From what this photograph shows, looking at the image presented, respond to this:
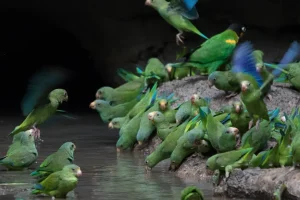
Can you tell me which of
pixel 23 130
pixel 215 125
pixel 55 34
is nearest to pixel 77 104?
pixel 55 34

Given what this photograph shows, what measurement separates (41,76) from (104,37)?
15.9ft

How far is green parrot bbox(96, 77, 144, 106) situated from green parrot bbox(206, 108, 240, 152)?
101 inches

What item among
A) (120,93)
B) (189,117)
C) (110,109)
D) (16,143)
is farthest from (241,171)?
(120,93)

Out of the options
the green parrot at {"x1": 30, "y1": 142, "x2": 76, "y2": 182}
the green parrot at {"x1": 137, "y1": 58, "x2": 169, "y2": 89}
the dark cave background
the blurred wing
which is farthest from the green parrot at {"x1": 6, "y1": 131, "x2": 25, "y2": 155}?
the dark cave background

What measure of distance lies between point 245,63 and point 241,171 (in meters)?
2.28

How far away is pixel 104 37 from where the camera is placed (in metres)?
12.8

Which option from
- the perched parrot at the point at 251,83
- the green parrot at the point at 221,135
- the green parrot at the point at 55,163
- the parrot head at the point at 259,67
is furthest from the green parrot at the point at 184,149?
the parrot head at the point at 259,67

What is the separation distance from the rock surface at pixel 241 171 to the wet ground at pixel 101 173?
6.3 inches

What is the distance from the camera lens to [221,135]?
6.87m

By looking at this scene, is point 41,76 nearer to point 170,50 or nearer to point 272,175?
point 272,175

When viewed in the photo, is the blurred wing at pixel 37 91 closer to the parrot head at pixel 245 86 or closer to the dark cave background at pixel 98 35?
the parrot head at pixel 245 86

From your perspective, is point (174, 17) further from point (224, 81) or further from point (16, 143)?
point (16, 143)

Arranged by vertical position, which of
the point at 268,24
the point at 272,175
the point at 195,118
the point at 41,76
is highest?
the point at 268,24

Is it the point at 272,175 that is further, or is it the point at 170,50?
the point at 170,50
